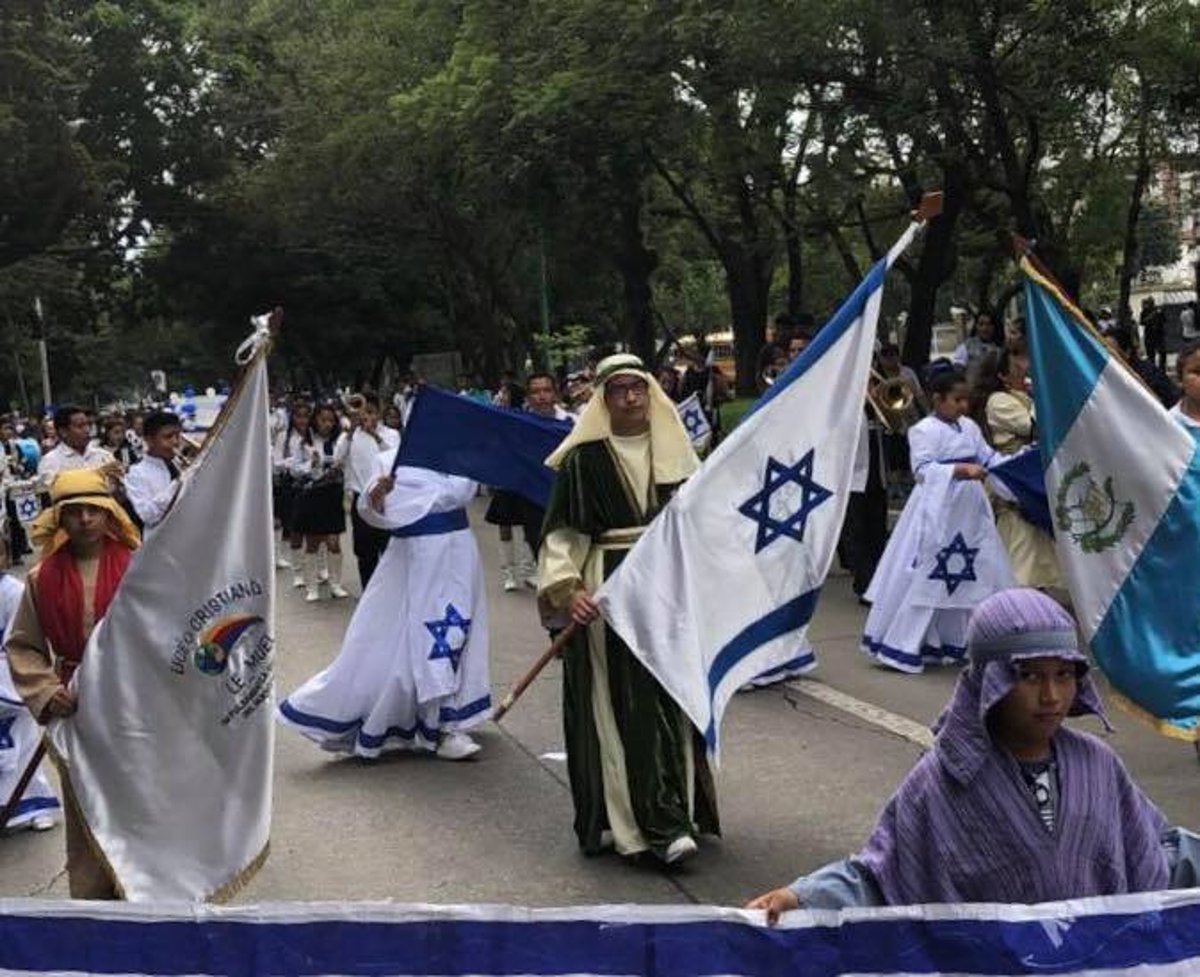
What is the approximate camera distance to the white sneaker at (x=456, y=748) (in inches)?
264

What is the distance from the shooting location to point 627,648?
504 cm

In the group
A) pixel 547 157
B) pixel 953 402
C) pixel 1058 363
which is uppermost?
pixel 547 157

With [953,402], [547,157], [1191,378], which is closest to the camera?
[1191,378]

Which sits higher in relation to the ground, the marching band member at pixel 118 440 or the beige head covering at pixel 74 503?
the beige head covering at pixel 74 503

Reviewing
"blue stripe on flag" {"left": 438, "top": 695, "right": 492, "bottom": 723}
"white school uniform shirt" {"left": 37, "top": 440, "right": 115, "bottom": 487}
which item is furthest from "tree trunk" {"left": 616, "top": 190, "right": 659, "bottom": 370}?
"blue stripe on flag" {"left": 438, "top": 695, "right": 492, "bottom": 723}

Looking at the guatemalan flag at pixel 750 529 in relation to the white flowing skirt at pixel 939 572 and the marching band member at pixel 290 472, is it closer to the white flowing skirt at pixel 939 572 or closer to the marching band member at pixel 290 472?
the white flowing skirt at pixel 939 572

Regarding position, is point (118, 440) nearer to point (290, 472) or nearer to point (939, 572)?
point (290, 472)

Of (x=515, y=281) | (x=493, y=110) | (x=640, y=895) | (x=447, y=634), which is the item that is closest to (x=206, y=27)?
(x=515, y=281)

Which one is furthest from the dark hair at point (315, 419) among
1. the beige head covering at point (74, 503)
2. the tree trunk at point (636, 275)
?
the beige head covering at point (74, 503)

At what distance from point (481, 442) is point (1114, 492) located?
2.65 meters

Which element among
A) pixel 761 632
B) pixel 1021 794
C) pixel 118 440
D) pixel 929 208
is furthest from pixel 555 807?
pixel 118 440

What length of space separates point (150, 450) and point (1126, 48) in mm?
8104

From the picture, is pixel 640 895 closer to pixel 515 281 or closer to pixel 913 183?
pixel 913 183

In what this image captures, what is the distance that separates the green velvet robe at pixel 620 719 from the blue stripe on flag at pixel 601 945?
7.48 feet
